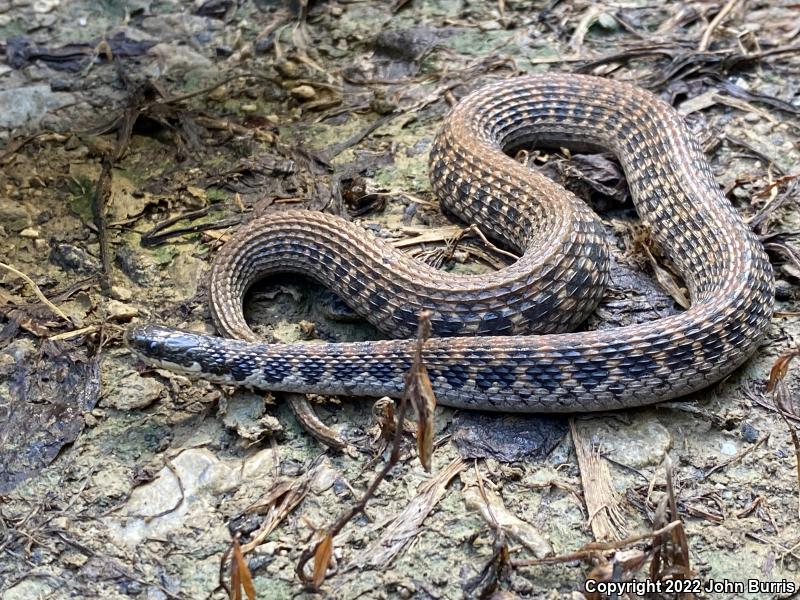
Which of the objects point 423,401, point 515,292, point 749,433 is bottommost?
point 749,433

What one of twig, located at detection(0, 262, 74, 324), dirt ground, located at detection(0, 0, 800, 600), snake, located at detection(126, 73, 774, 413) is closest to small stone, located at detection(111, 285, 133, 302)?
dirt ground, located at detection(0, 0, 800, 600)

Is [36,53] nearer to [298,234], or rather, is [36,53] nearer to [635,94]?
[298,234]

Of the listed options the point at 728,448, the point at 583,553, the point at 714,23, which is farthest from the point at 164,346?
the point at 714,23

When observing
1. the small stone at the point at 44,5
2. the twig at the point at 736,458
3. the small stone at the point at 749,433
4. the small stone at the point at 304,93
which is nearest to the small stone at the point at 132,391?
the small stone at the point at 304,93

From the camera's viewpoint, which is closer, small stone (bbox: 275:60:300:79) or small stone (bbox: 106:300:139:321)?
small stone (bbox: 106:300:139:321)

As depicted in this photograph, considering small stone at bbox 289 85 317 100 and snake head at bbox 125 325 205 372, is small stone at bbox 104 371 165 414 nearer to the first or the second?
snake head at bbox 125 325 205 372

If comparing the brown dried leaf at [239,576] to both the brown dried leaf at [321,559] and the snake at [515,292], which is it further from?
the snake at [515,292]

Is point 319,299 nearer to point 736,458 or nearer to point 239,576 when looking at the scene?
point 239,576
